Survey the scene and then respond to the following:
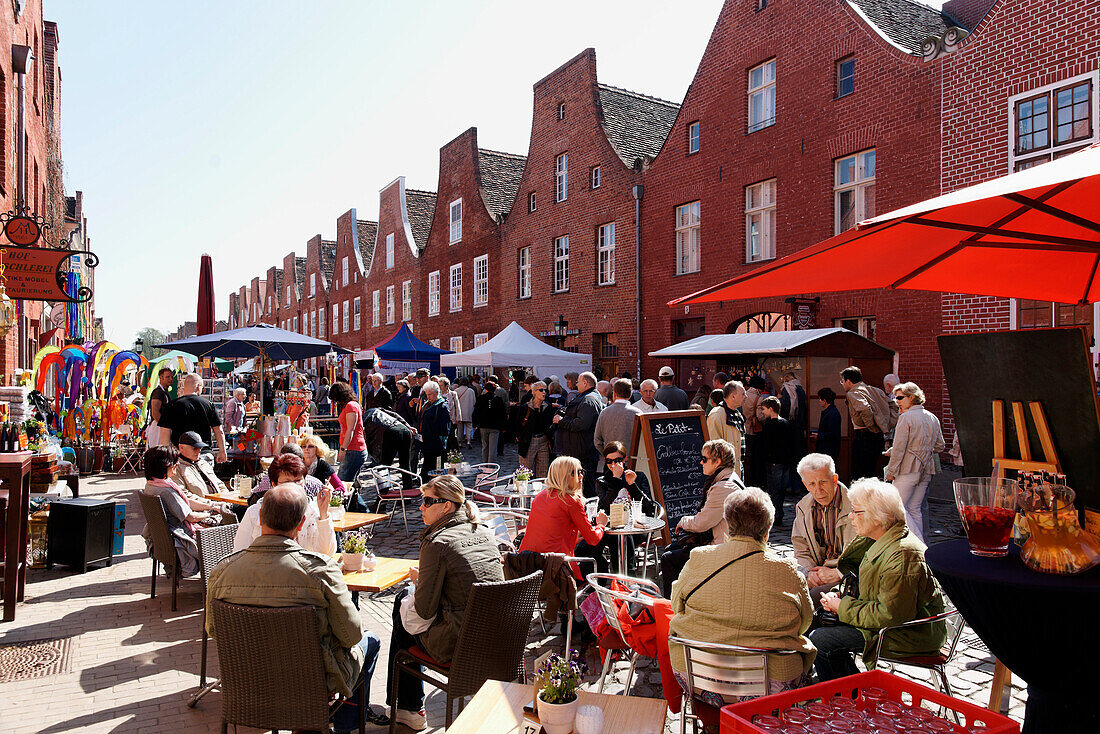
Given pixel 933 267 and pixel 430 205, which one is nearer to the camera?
pixel 933 267

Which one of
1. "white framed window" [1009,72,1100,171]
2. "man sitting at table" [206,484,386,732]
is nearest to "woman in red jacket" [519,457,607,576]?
"man sitting at table" [206,484,386,732]

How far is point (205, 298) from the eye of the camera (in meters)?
19.4

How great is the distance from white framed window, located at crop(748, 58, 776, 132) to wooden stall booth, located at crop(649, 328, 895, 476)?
4752mm

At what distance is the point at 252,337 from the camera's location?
1202 cm

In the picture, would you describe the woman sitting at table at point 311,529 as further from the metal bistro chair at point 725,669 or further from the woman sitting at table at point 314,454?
the metal bistro chair at point 725,669

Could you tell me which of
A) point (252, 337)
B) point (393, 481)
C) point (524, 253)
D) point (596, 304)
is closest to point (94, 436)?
point (252, 337)

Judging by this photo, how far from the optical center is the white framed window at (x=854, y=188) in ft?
41.7

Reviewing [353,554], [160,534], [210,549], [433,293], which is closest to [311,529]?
[353,554]

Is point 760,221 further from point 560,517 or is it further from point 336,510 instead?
point 336,510

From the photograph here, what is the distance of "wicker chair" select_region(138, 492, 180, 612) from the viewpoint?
5.84 m

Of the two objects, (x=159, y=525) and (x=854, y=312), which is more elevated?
(x=854, y=312)

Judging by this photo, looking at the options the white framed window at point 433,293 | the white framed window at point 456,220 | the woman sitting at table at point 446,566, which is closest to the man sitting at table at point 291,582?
the woman sitting at table at point 446,566

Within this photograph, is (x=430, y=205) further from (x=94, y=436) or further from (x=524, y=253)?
(x=94, y=436)

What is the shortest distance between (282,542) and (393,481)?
222 inches
